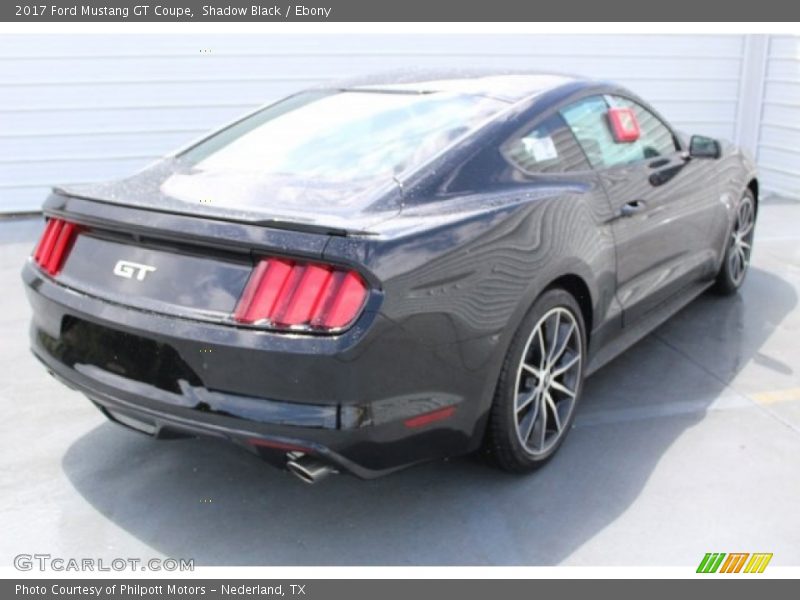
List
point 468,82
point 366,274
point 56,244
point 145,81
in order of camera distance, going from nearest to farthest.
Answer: point 366,274
point 56,244
point 468,82
point 145,81

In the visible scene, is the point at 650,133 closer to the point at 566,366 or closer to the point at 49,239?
the point at 566,366

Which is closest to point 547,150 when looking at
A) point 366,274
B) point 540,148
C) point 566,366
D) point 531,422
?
point 540,148

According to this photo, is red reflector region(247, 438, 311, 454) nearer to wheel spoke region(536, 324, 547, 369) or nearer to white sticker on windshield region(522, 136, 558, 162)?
wheel spoke region(536, 324, 547, 369)

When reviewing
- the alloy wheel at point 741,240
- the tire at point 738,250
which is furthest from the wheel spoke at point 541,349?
the alloy wheel at point 741,240

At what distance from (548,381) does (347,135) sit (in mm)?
1271

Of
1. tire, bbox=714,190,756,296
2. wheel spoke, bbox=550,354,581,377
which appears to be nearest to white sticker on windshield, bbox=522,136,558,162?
wheel spoke, bbox=550,354,581,377

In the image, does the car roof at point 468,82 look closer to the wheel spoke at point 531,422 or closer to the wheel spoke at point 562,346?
the wheel spoke at point 562,346

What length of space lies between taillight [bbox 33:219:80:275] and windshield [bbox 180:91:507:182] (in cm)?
57

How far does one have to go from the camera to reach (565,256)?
3102 millimetres

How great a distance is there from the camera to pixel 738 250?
5188 mm

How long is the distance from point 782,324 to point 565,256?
2.40 metres

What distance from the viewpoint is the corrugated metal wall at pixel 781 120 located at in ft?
29.1

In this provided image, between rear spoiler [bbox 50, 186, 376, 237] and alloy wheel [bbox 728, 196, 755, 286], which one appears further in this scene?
alloy wheel [bbox 728, 196, 755, 286]

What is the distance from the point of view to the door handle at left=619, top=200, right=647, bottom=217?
11.8 ft
